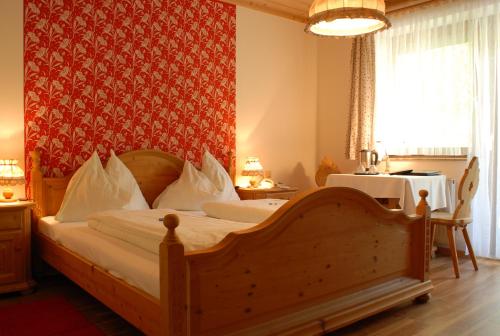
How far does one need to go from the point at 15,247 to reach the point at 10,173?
55 cm

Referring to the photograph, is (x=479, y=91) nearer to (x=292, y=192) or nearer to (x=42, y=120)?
(x=292, y=192)

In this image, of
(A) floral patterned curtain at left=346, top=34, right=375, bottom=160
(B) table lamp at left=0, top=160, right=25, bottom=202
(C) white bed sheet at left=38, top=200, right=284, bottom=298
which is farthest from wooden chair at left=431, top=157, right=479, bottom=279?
(B) table lamp at left=0, top=160, right=25, bottom=202

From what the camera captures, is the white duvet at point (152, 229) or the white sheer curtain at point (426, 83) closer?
the white duvet at point (152, 229)

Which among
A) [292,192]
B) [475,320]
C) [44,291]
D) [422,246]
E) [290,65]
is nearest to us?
[475,320]

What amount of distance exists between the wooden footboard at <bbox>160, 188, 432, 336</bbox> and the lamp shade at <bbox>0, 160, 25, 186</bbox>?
2.06m

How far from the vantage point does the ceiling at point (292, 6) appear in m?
4.77

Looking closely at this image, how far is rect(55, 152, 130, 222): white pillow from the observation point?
3.38 meters

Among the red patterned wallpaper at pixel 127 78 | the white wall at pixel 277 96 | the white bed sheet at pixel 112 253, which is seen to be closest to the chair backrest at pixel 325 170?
the white wall at pixel 277 96

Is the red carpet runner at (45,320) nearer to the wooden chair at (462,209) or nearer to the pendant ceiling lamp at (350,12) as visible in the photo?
the pendant ceiling lamp at (350,12)

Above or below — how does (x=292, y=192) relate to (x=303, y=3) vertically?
below

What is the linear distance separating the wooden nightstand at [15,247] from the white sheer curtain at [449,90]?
3657 millimetres

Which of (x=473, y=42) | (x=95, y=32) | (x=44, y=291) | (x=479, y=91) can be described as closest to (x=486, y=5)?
(x=473, y=42)

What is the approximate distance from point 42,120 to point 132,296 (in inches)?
85.7

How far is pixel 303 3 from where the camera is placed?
A: 506 cm
